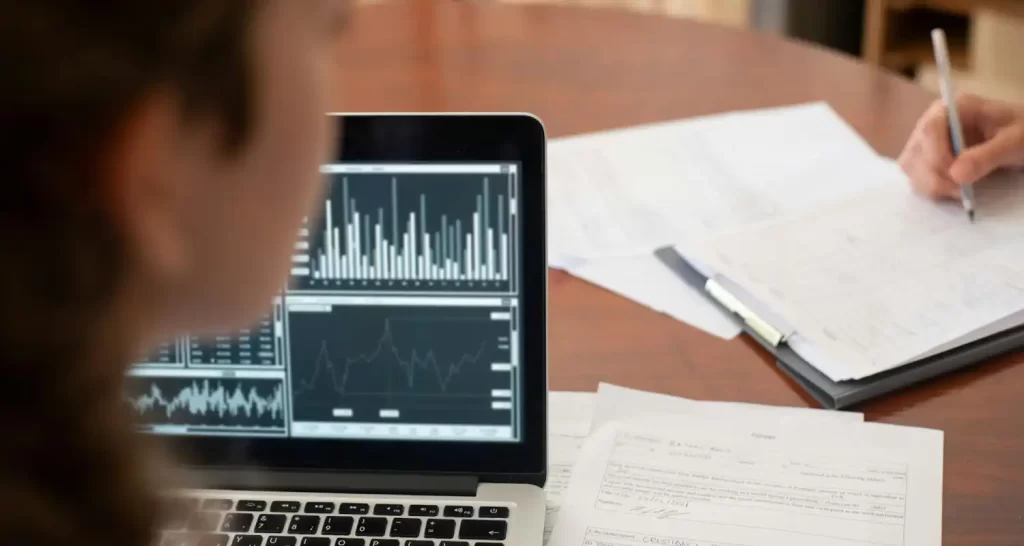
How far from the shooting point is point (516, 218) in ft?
2.16

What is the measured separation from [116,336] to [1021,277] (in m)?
0.77

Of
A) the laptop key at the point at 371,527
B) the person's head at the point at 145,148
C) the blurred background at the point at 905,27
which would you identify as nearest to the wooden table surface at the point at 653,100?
the laptop key at the point at 371,527

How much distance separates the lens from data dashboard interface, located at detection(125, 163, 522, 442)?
67cm

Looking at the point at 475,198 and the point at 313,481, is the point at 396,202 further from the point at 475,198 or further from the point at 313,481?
the point at 313,481

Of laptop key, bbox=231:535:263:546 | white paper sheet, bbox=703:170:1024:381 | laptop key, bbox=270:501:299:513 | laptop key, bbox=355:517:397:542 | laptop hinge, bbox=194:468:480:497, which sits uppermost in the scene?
white paper sheet, bbox=703:170:1024:381

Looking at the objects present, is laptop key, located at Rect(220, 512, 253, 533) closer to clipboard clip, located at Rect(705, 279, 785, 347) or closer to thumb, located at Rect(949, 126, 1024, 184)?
clipboard clip, located at Rect(705, 279, 785, 347)

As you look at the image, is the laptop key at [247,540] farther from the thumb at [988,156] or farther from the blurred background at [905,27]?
the blurred background at [905,27]

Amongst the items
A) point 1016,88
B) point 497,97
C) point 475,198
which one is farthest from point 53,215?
point 1016,88

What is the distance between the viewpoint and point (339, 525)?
25.3 inches

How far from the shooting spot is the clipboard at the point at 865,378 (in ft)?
2.57

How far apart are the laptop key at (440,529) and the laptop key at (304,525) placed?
0.07m

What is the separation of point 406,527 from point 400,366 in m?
0.10

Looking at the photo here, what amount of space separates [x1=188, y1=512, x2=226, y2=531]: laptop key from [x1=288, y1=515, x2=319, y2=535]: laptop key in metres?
0.04

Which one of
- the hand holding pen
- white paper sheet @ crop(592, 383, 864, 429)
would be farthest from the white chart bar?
the hand holding pen
